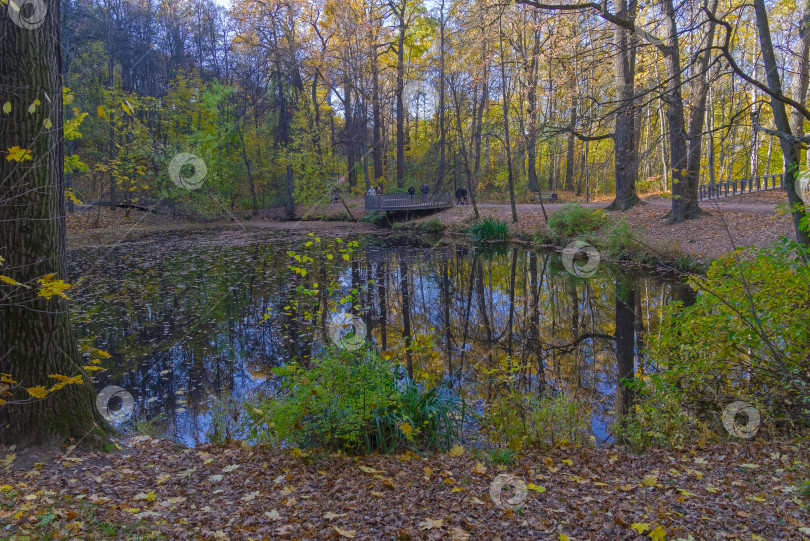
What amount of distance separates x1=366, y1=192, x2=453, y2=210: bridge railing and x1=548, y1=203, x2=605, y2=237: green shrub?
33.8 feet

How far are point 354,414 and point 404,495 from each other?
1.10 metres

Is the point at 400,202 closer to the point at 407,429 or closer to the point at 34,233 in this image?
the point at 407,429

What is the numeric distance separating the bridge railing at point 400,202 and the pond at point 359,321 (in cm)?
921

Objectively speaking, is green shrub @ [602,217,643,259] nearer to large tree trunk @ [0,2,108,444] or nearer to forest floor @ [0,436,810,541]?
forest floor @ [0,436,810,541]

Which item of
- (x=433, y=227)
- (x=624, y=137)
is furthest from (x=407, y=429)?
(x=433, y=227)

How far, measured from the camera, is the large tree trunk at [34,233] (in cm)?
382

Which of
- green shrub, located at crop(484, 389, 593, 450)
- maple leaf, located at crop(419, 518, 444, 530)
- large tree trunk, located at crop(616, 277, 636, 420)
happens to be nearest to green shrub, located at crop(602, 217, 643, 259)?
large tree trunk, located at crop(616, 277, 636, 420)

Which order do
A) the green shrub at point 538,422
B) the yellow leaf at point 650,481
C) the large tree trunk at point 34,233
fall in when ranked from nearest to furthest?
the yellow leaf at point 650,481 → the large tree trunk at point 34,233 → the green shrub at point 538,422

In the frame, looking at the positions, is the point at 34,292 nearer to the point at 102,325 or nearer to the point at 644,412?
the point at 644,412

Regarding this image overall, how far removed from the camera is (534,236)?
19781 millimetres

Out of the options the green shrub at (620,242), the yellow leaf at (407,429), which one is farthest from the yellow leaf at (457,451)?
the green shrub at (620,242)

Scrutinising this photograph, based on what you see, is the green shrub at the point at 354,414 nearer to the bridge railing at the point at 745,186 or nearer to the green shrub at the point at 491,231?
the green shrub at the point at 491,231

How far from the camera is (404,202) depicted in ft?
89.1

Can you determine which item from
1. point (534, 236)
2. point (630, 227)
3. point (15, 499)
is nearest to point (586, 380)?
point (15, 499)
